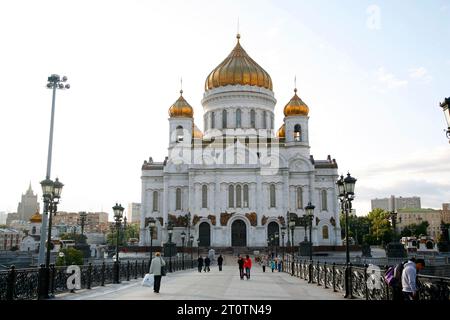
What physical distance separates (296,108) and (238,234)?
1687cm

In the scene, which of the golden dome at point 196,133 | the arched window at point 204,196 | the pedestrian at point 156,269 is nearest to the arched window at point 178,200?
the arched window at point 204,196

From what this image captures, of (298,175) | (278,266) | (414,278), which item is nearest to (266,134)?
(298,175)

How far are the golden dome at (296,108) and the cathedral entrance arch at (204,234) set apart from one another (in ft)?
55.4

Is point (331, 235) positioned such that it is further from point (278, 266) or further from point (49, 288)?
point (49, 288)

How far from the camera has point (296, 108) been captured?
57.7m

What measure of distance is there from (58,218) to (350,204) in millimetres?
178987

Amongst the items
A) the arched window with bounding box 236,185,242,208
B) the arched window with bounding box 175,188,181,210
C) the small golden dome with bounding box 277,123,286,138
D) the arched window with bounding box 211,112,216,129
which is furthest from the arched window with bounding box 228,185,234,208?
the small golden dome with bounding box 277,123,286,138

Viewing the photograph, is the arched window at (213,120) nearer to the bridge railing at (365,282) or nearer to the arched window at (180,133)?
the arched window at (180,133)

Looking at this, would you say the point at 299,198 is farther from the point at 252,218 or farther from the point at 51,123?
the point at 51,123

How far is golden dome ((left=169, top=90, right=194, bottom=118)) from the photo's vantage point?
5912cm

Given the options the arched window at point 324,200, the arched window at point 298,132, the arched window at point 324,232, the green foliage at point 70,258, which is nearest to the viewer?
the green foliage at point 70,258

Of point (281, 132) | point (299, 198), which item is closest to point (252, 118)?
point (281, 132)

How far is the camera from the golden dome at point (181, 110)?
59.1 m

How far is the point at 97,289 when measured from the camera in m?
17.0
